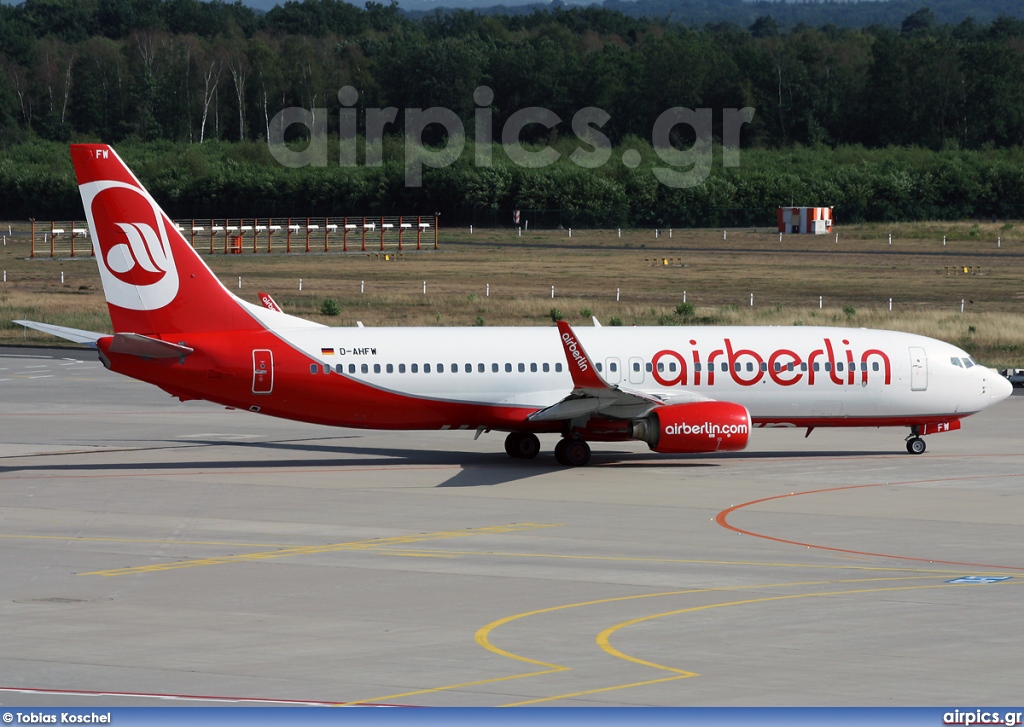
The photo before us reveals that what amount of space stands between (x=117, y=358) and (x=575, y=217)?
426 ft

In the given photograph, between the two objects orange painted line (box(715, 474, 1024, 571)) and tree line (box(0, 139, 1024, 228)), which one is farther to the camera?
tree line (box(0, 139, 1024, 228))

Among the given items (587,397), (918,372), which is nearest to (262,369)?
(587,397)

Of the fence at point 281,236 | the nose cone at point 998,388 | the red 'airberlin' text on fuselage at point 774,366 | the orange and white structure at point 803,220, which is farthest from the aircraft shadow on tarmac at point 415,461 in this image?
the orange and white structure at point 803,220

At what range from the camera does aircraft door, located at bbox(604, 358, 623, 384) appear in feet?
132

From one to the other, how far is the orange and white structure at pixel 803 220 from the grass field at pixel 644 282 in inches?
113

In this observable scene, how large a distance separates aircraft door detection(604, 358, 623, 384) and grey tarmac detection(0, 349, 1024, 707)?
93.8 inches

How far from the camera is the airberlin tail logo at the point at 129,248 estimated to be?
37.8 metres

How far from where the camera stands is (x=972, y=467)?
3978cm

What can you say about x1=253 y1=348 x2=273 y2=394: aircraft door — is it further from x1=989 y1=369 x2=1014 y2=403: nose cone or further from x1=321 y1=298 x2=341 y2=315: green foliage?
x1=321 y1=298 x2=341 y2=315: green foliage

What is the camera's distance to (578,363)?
1463 inches

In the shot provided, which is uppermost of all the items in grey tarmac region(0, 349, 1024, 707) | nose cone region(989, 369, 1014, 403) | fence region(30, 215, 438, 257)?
fence region(30, 215, 438, 257)

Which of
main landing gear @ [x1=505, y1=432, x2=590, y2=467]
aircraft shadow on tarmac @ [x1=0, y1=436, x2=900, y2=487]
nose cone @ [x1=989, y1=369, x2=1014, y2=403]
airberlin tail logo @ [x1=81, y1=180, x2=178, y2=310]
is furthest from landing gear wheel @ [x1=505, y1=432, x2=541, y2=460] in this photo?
nose cone @ [x1=989, y1=369, x2=1014, y2=403]

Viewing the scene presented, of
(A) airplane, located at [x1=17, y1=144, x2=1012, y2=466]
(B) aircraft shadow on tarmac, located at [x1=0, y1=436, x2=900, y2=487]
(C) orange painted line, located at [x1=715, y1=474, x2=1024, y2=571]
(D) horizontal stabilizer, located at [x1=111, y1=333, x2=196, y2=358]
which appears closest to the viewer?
(C) orange painted line, located at [x1=715, y1=474, x2=1024, y2=571]

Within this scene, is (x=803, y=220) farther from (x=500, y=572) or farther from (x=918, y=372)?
(x=500, y=572)
